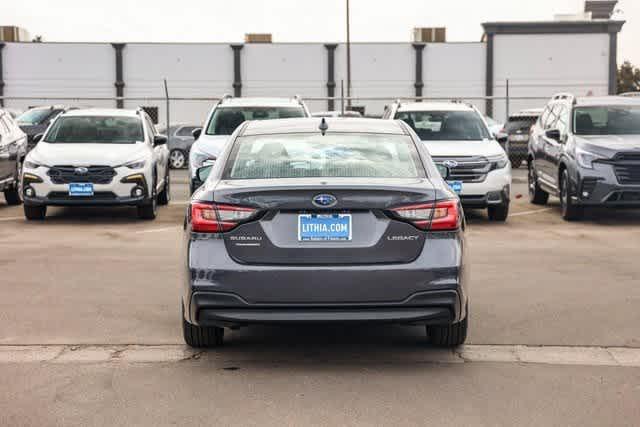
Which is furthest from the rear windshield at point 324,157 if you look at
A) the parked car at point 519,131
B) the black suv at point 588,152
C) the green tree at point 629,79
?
the green tree at point 629,79

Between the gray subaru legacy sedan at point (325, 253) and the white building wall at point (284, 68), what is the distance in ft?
149

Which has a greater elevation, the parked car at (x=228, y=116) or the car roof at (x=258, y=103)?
the car roof at (x=258, y=103)

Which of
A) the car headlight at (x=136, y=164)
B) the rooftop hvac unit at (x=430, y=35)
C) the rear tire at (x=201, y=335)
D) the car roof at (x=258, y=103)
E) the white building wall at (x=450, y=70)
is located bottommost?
the rear tire at (x=201, y=335)

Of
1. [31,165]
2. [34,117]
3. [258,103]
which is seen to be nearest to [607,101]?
[258,103]

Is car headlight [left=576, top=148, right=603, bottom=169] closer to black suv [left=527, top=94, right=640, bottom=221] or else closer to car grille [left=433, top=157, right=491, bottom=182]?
black suv [left=527, top=94, right=640, bottom=221]

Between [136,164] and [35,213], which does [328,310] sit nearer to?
[136,164]

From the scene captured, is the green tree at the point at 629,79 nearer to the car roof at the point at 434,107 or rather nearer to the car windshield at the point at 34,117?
the car windshield at the point at 34,117

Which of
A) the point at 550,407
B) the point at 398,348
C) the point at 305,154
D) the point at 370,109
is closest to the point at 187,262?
the point at 305,154

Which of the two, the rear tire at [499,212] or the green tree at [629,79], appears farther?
the green tree at [629,79]

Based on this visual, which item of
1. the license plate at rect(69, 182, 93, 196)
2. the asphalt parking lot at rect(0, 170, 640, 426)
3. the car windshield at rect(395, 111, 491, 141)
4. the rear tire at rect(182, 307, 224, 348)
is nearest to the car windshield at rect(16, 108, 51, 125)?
the license plate at rect(69, 182, 93, 196)

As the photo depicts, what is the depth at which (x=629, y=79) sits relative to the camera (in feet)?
261

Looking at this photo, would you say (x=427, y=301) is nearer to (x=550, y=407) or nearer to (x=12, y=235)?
(x=550, y=407)

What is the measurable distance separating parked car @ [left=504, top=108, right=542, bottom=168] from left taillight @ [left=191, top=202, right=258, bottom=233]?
2187 cm

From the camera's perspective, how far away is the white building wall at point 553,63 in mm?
51250
